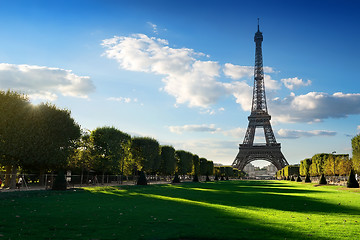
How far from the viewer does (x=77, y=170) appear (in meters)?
52.4

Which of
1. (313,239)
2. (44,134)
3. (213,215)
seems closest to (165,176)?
(44,134)

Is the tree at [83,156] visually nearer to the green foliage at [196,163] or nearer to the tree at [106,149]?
the tree at [106,149]

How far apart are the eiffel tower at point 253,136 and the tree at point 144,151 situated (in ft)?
190

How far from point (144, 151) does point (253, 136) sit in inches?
2520

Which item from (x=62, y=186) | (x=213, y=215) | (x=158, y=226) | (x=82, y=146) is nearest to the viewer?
(x=158, y=226)

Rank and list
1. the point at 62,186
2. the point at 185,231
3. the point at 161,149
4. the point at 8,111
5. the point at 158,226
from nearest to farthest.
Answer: the point at 185,231 < the point at 158,226 < the point at 62,186 < the point at 8,111 < the point at 161,149

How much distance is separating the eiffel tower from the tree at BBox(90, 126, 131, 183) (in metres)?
68.5

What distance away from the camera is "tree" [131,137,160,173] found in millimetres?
58062

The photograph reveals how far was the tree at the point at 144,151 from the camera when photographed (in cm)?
5806

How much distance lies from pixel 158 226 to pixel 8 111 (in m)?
29.2

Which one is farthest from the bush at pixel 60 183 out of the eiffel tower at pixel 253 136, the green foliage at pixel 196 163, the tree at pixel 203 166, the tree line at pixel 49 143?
the eiffel tower at pixel 253 136

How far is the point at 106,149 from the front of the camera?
159 feet

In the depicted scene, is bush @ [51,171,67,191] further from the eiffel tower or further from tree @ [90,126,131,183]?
the eiffel tower

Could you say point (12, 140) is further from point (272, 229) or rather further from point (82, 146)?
point (272, 229)
